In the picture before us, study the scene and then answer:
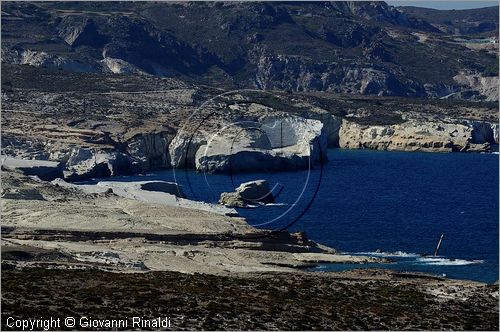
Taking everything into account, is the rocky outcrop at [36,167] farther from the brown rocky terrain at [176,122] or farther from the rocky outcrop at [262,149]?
the rocky outcrop at [262,149]

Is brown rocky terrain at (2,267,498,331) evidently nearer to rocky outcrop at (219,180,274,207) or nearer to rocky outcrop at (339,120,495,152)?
rocky outcrop at (219,180,274,207)

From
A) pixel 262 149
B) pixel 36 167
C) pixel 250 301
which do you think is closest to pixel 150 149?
pixel 262 149

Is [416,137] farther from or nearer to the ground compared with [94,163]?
nearer to the ground

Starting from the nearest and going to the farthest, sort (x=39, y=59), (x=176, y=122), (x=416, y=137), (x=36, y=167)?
(x=36, y=167)
(x=176, y=122)
(x=416, y=137)
(x=39, y=59)

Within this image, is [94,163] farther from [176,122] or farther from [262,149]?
[176,122]

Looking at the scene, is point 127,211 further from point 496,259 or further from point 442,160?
point 442,160

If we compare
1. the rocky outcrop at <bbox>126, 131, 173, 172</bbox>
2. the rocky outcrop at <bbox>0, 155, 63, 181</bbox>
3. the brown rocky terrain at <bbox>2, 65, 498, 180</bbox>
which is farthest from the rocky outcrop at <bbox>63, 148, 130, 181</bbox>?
the rocky outcrop at <bbox>126, 131, 173, 172</bbox>

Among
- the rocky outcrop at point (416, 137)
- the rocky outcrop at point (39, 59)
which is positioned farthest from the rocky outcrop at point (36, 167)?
the rocky outcrop at point (39, 59)
